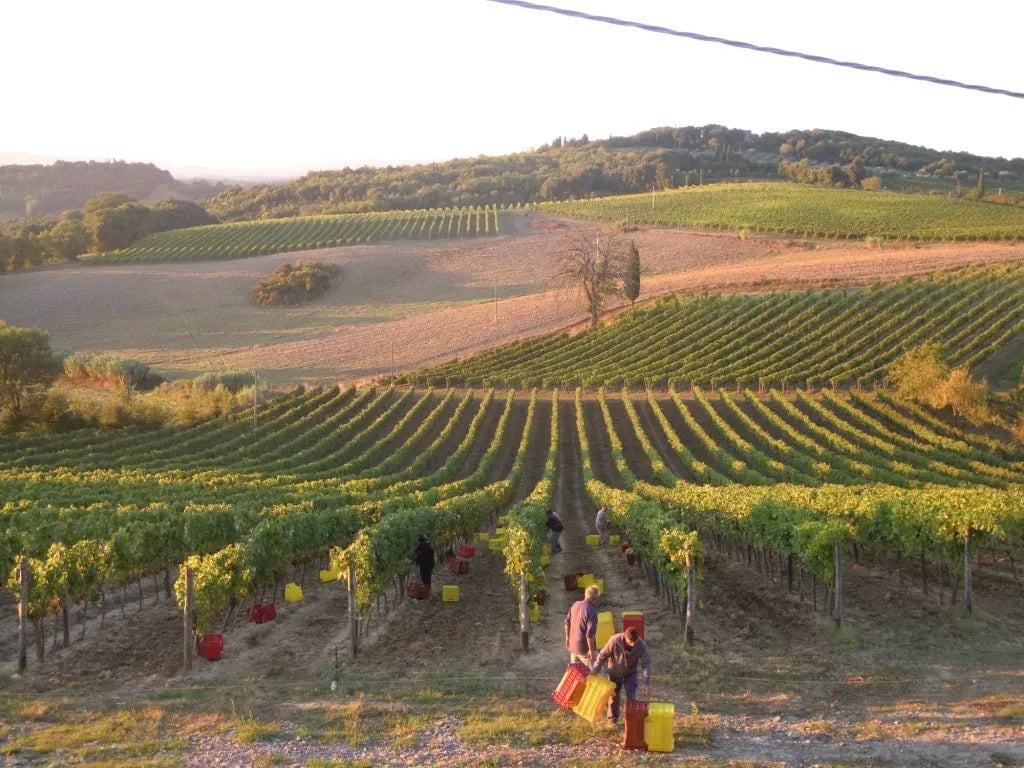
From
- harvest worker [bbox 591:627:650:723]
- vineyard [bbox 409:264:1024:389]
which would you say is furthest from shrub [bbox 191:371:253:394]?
harvest worker [bbox 591:627:650:723]

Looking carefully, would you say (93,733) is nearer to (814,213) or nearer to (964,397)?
(964,397)

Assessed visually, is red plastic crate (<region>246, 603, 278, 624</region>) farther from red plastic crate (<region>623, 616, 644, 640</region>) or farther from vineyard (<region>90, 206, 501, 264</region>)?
vineyard (<region>90, 206, 501, 264</region>)

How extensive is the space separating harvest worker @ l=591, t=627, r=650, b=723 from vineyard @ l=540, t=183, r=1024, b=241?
8835cm

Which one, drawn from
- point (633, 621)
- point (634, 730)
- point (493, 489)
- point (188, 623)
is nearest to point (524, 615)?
point (633, 621)

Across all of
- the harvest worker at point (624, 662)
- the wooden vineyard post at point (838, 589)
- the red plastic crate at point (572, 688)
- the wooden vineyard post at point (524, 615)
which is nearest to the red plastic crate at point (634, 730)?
the harvest worker at point (624, 662)

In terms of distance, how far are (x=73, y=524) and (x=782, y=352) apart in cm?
4390

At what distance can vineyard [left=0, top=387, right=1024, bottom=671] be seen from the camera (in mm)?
13883

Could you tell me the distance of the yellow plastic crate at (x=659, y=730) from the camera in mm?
8586

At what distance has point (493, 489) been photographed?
25.6m

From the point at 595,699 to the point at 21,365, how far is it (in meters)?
47.0

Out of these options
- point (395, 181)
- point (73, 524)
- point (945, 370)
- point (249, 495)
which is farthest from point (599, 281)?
point (395, 181)

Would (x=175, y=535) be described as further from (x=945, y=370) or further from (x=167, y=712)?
(x=945, y=370)

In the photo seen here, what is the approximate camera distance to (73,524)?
58.1 feet

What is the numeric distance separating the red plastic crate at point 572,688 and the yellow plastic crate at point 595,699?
14 cm
